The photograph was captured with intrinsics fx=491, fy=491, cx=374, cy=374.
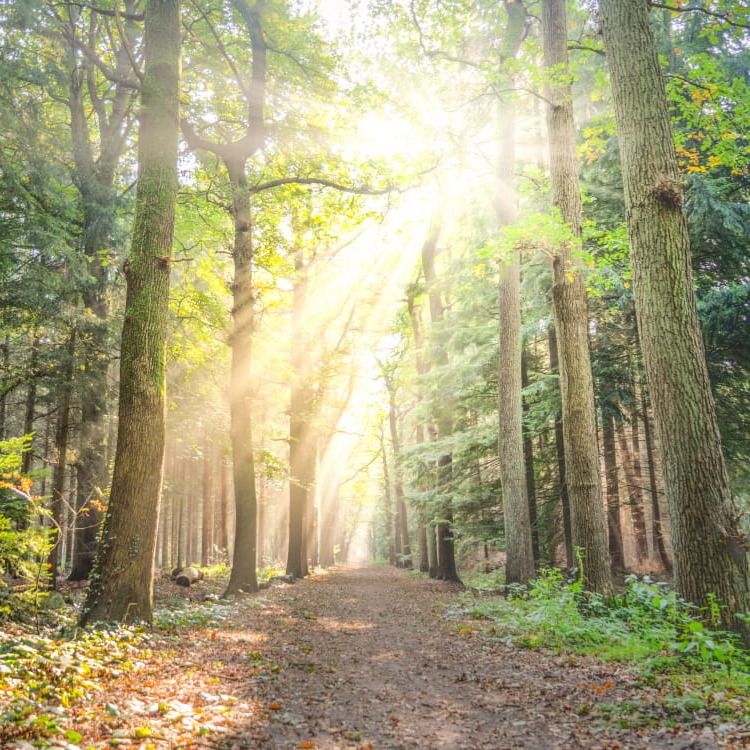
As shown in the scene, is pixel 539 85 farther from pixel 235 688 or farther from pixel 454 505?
pixel 454 505

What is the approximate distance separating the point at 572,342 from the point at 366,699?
233 inches

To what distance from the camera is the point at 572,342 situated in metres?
8.03

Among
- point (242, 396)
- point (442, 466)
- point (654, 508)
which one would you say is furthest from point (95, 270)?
point (654, 508)

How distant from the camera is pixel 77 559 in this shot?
1340 cm

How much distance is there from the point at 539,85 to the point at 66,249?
1070cm

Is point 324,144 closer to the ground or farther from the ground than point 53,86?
closer to the ground

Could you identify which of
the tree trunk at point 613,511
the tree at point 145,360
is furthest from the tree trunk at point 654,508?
the tree at point 145,360

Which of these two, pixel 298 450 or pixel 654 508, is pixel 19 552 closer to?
pixel 298 450

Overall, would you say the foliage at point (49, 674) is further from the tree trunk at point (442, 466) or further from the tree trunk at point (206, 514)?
the tree trunk at point (206, 514)

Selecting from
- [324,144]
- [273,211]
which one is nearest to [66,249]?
[273,211]

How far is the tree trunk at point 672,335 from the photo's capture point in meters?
5.02

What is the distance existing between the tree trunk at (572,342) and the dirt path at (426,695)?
7.32ft

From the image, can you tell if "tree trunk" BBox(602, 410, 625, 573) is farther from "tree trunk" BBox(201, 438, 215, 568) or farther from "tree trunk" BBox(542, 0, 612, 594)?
"tree trunk" BBox(201, 438, 215, 568)

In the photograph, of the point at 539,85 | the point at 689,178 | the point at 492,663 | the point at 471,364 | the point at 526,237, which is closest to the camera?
the point at 492,663
